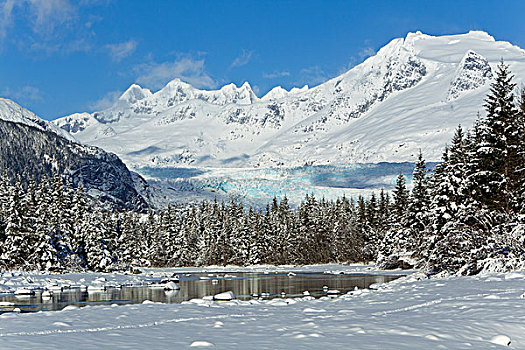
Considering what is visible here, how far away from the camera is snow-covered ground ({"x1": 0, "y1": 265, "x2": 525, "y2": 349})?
1043 cm

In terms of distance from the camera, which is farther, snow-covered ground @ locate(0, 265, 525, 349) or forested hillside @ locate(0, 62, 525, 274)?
forested hillside @ locate(0, 62, 525, 274)

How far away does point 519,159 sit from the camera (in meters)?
31.5

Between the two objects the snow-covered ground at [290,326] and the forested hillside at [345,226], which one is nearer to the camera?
the snow-covered ground at [290,326]

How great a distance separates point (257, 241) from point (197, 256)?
45.7ft

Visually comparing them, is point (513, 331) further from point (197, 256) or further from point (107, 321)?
point (197, 256)

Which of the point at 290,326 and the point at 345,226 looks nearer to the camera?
the point at 290,326

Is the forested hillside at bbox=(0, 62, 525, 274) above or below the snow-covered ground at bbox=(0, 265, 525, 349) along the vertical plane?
above

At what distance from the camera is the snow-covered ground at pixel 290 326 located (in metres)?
10.4

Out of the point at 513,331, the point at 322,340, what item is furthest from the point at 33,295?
the point at 513,331

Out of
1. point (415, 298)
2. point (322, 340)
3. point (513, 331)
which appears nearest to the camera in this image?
point (322, 340)

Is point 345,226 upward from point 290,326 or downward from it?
upward

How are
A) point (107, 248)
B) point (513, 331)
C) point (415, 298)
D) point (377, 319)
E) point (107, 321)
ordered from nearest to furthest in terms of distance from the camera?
point (513, 331) < point (377, 319) < point (107, 321) < point (415, 298) < point (107, 248)

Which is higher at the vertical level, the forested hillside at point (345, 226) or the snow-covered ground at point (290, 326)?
the forested hillside at point (345, 226)

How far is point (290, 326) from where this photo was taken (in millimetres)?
13125
